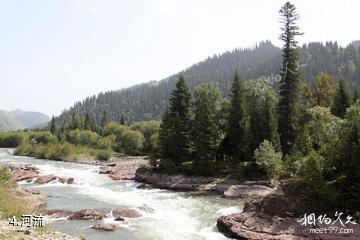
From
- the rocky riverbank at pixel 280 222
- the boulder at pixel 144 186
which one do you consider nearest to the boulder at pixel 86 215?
the rocky riverbank at pixel 280 222

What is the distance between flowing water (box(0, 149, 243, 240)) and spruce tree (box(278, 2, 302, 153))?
20.6 m

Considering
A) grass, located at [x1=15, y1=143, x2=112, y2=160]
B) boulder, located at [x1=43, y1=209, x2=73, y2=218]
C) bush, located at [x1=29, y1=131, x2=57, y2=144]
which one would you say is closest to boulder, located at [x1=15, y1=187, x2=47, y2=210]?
boulder, located at [x1=43, y1=209, x2=73, y2=218]

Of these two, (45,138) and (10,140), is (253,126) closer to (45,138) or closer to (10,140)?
(45,138)

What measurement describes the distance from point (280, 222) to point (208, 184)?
24.0m

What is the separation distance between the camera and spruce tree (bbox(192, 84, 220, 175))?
197 feet

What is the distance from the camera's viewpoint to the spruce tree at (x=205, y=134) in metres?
60.2

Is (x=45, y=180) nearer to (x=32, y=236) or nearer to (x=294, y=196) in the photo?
(x=294, y=196)

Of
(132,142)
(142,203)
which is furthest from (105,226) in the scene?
(132,142)

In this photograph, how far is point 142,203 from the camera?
45469 mm

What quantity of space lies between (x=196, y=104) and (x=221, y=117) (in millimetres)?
5191

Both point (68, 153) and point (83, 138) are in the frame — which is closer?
point (68, 153)

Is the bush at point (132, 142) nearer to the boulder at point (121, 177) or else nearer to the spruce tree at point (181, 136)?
the boulder at point (121, 177)

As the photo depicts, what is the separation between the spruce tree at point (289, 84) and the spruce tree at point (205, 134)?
→ 10721mm

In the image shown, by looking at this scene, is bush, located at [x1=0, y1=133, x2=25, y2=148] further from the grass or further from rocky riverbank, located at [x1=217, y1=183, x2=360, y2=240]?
rocky riverbank, located at [x1=217, y1=183, x2=360, y2=240]
